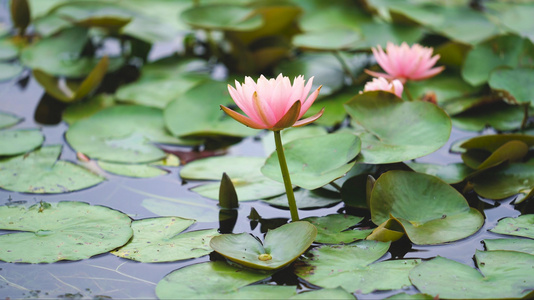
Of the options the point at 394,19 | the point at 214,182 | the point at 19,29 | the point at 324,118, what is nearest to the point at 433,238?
the point at 214,182

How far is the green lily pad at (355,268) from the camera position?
1604mm

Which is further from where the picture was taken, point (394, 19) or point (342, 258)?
point (394, 19)

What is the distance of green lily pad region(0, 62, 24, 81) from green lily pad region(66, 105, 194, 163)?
925 millimetres

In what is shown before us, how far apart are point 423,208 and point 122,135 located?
147 centimetres

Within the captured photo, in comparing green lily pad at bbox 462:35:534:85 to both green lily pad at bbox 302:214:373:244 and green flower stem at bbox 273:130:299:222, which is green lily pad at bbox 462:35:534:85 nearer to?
green lily pad at bbox 302:214:373:244

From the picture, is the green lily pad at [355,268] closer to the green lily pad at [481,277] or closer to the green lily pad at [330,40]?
the green lily pad at [481,277]

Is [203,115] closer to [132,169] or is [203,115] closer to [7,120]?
[132,169]

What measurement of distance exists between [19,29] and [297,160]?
8.61 feet

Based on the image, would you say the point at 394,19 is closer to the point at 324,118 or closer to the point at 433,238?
the point at 324,118

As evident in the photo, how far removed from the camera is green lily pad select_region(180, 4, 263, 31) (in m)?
3.10

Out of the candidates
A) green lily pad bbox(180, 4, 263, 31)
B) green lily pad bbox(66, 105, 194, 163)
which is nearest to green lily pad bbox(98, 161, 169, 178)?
green lily pad bbox(66, 105, 194, 163)

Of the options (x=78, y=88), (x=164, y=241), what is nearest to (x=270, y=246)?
(x=164, y=241)

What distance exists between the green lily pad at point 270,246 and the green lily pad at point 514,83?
136 cm

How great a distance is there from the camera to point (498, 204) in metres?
2.08
